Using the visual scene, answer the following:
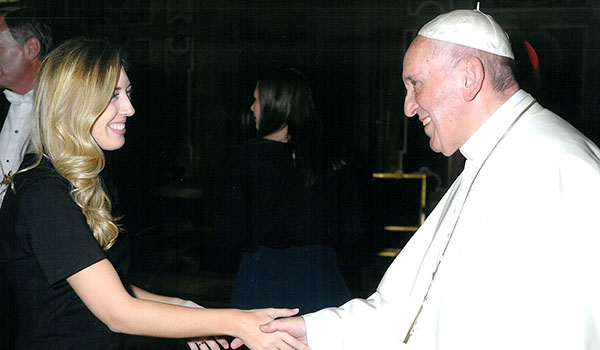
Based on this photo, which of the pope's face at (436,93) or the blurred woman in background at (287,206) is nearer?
the pope's face at (436,93)

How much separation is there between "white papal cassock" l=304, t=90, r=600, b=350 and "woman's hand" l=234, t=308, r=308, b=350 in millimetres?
400

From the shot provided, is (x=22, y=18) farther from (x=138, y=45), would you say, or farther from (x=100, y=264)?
(x=138, y=45)

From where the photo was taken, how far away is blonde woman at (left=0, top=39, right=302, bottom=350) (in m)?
1.71

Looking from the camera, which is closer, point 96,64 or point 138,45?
point 96,64

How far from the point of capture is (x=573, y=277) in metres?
1.55

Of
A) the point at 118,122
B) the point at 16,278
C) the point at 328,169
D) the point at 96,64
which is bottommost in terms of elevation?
the point at 16,278

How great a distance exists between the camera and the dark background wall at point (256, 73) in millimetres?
6246

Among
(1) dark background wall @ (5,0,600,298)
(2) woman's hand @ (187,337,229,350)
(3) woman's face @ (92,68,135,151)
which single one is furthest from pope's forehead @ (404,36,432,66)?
(1) dark background wall @ (5,0,600,298)

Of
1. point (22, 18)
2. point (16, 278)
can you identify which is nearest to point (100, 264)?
point (16, 278)

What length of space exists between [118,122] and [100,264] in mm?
481

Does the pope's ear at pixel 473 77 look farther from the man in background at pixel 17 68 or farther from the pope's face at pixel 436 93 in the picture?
the man in background at pixel 17 68

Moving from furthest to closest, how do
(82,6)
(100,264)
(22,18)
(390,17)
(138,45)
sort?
(138,45)
(390,17)
(82,6)
(22,18)
(100,264)

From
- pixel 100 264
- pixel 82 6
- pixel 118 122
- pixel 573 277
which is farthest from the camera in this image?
pixel 82 6

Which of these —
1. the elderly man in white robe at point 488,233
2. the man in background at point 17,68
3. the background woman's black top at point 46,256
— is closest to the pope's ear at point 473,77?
the elderly man in white robe at point 488,233
